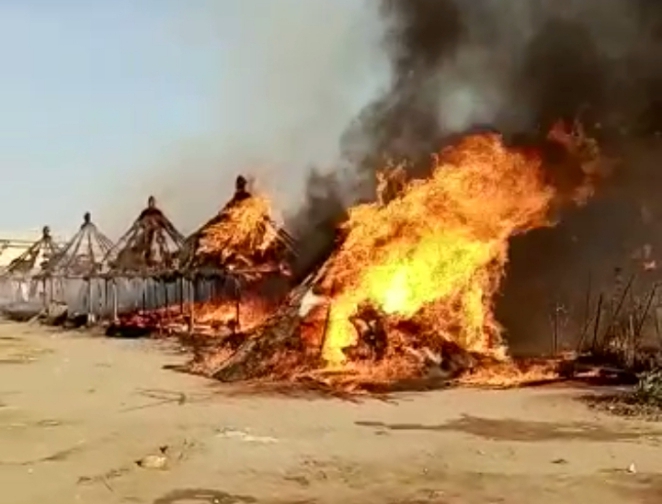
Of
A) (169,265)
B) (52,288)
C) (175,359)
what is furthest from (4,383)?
(52,288)

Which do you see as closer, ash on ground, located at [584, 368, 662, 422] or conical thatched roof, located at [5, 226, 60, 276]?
ash on ground, located at [584, 368, 662, 422]

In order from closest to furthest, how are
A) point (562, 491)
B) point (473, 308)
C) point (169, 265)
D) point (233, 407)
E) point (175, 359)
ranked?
point (562, 491), point (233, 407), point (473, 308), point (175, 359), point (169, 265)

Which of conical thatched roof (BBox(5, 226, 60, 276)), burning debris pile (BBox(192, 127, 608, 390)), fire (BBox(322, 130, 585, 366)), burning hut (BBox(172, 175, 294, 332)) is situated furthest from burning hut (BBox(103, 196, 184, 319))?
fire (BBox(322, 130, 585, 366))

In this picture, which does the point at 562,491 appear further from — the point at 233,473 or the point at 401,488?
the point at 233,473

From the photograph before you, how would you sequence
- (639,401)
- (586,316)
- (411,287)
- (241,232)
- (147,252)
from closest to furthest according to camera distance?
1. (639,401)
2. (411,287)
3. (586,316)
4. (241,232)
5. (147,252)

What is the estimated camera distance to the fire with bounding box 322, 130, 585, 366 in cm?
1850

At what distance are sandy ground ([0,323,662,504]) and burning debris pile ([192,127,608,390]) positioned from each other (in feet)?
6.44

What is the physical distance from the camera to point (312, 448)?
11047 millimetres

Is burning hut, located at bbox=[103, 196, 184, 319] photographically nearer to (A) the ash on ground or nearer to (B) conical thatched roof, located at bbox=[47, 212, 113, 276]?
(B) conical thatched roof, located at bbox=[47, 212, 113, 276]

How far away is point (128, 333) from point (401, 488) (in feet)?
73.3

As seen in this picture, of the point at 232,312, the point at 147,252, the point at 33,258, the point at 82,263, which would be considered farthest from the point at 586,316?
the point at 33,258

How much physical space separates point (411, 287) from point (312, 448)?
8.15 meters

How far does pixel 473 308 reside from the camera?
19469 mm

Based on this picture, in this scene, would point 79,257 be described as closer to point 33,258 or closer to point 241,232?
point 33,258
